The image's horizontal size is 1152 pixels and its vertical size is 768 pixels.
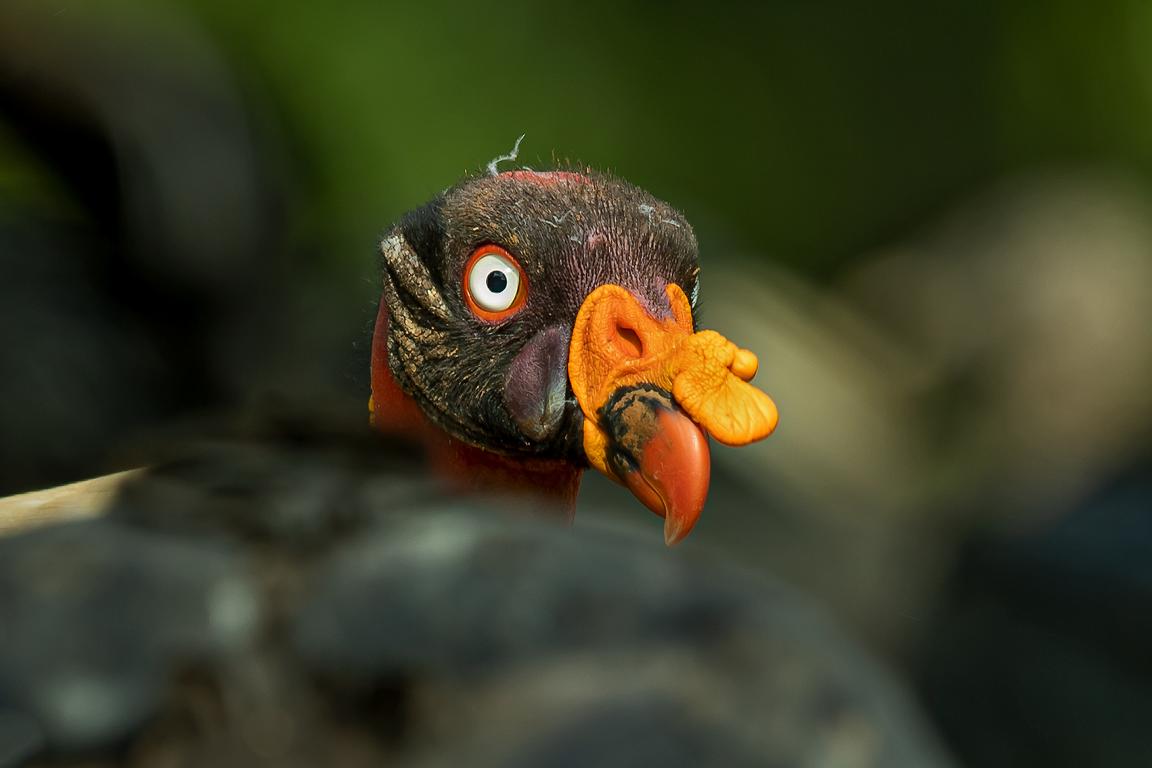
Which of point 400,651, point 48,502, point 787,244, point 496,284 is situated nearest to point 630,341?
point 496,284

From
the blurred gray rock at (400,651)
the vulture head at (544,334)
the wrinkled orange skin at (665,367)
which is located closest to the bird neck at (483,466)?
the vulture head at (544,334)

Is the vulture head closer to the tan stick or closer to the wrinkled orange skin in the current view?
the wrinkled orange skin

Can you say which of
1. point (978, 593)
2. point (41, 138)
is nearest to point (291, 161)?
point (41, 138)

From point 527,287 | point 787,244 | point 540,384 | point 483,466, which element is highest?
point 787,244

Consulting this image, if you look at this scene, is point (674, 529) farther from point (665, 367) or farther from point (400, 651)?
point (400, 651)

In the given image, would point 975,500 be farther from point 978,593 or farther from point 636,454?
point 636,454

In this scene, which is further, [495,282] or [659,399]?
[495,282]

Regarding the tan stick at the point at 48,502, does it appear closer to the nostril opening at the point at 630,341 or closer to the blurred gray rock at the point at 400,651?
the blurred gray rock at the point at 400,651
